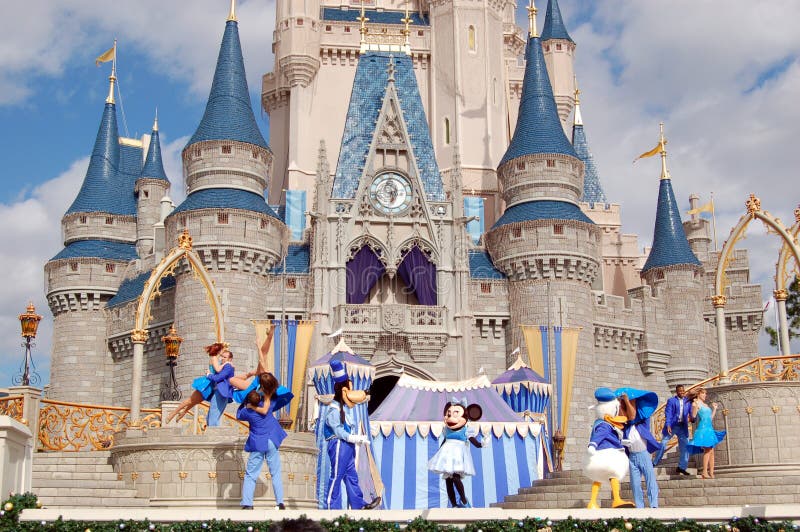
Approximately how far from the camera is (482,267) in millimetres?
29266

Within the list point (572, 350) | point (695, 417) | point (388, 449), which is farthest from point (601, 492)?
point (572, 350)

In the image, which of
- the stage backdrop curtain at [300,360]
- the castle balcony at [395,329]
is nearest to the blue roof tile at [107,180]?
the stage backdrop curtain at [300,360]

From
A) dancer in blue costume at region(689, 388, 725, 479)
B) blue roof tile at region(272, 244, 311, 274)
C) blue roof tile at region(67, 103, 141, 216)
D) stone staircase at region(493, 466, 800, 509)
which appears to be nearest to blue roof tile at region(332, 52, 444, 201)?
blue roof tile at region(272, 244, 311, 274)

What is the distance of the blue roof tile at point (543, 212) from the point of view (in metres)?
28.7

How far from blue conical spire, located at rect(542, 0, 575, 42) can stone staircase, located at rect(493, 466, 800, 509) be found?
1120 inches

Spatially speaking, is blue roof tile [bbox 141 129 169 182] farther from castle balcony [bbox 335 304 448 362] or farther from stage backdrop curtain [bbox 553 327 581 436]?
stage backdrop curtain [bbox 553 327 581 436]

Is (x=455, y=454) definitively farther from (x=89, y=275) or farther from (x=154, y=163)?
(x=154, y=163)

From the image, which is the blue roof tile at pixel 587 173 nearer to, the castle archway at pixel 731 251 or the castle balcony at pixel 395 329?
the castle balcony at pixel 395 329

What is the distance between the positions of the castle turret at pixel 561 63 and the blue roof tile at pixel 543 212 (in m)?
12.0

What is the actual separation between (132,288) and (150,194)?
4.66 metres

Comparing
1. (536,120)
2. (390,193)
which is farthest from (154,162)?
(536,120)

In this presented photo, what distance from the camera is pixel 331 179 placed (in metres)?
29.1

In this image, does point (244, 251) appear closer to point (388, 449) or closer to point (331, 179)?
point (331, 179)

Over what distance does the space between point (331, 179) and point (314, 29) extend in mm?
9751
